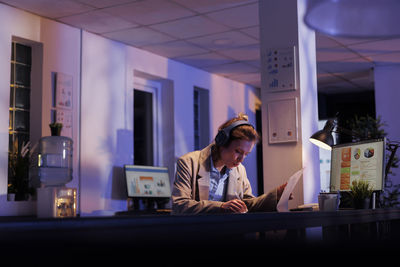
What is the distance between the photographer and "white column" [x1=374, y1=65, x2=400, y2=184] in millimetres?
7555

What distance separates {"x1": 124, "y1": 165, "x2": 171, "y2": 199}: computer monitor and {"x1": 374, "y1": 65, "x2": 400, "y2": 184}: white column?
3.15 meters

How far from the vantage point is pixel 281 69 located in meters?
4.23

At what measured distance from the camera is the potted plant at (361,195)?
2.98 m

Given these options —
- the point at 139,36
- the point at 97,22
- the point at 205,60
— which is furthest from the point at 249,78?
the point at 97,22

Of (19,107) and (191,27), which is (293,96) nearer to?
(191,27)

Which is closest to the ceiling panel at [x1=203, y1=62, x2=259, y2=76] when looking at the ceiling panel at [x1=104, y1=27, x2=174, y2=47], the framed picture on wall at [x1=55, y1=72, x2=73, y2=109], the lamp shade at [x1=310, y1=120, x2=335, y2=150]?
the ceiling panel at [x1=104, y1=27, x2=174, y2=47]

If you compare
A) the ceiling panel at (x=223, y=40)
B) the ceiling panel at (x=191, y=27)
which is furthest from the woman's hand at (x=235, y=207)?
the ceiling panel at (x=223, y=40)

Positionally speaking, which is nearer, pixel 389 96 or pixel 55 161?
pixel 55 161

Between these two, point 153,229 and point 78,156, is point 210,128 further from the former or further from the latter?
point 153,229

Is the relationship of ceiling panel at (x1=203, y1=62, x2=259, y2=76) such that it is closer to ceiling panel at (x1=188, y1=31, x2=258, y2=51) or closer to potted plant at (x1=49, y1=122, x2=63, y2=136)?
ceiling panel at (x1=188, y1=31, x2=258, y2=51)

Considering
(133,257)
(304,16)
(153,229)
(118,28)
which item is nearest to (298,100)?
(118,28)

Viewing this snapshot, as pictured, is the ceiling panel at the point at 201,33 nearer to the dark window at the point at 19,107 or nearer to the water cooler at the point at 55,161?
the dark window at the point at 19,107

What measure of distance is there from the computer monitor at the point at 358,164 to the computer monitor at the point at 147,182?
2986mm

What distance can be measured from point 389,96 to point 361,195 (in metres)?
4.95
